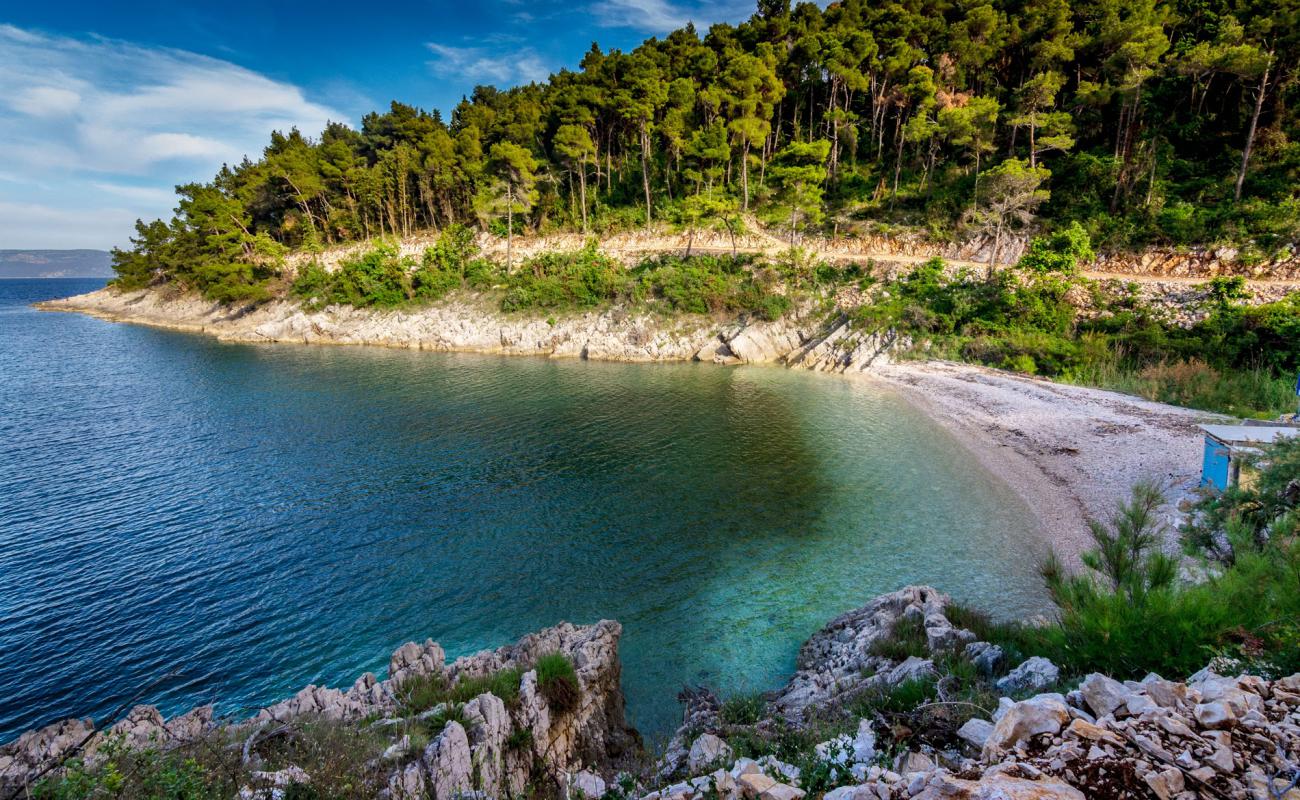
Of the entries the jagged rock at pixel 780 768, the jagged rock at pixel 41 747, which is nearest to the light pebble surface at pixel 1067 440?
the jagged rock at pixel 780 768

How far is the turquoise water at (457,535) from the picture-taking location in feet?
35.1

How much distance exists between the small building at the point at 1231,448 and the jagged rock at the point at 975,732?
42.0 ft

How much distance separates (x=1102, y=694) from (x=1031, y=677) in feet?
7.10

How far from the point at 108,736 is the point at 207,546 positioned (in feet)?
33.0

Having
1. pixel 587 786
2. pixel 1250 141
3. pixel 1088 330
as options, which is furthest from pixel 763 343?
pixel 587 786

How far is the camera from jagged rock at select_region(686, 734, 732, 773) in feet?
19.2

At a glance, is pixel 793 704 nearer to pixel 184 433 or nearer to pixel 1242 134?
pixel 184 433

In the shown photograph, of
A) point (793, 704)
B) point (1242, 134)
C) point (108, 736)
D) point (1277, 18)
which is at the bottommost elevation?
point (793, 704)

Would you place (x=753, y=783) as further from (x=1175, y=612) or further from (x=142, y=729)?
(x=142, y=729)

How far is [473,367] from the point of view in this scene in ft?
126

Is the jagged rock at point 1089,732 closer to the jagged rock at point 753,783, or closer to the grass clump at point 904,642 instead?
the jagged rock at point 753,783

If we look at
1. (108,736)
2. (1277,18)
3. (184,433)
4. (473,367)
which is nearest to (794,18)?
(1277,18)

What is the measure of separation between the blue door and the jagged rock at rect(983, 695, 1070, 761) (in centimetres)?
1326

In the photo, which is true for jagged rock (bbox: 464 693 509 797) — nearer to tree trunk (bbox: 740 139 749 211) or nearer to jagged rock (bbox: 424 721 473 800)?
jagged rock (bbox: 424 721 473 800)
